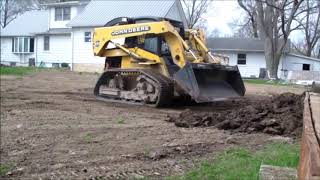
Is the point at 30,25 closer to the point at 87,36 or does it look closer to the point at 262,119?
the point at 87,36

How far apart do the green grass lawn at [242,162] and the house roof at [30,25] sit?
42878 millimetres

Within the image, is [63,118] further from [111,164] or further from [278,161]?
[278,161]

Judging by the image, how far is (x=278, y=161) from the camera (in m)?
5.99

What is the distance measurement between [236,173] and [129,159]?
5.84 feet

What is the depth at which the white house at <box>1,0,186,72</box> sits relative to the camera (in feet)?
130

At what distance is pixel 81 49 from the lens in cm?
4153

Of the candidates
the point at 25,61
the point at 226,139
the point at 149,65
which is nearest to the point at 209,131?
the point at 226,139

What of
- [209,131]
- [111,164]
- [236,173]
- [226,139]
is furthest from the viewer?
[209,131]

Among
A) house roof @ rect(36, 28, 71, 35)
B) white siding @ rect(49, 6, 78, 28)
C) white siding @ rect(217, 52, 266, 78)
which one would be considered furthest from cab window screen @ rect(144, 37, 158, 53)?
white siding @ rect(217, 52, 266, 78)

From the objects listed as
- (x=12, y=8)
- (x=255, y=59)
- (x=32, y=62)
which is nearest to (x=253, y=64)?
(x=255, y=59)

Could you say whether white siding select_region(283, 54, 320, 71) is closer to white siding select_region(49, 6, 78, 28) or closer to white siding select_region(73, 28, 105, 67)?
white siding select_region(73, 28, 105, 67)

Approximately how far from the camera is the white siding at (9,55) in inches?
1957

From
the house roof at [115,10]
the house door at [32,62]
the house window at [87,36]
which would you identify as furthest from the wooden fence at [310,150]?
the house door at [32,62]

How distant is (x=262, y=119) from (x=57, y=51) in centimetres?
3821
